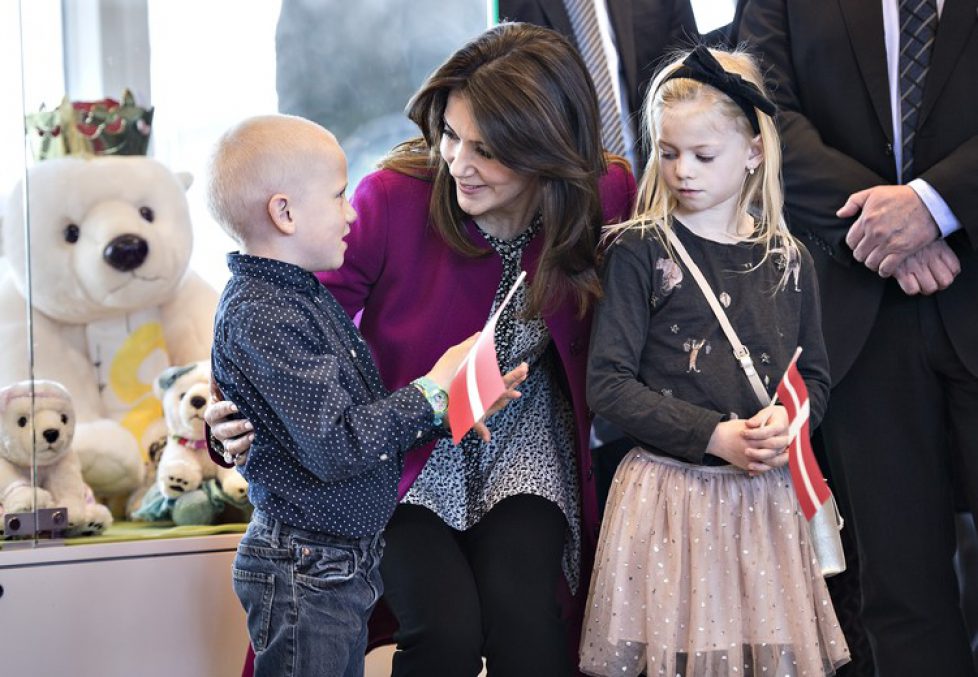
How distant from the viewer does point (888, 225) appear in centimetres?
197

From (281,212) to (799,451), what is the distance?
2.40 feet

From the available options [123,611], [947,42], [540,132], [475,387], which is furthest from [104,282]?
[947,42]

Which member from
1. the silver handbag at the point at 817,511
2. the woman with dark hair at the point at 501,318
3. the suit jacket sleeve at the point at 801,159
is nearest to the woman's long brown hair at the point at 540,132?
the woman with dark hair at the point at 501,318

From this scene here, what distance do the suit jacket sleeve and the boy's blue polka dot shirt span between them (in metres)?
0.86

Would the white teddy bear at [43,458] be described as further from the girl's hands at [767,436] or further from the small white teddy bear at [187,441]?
the girl's hands at [767,436]

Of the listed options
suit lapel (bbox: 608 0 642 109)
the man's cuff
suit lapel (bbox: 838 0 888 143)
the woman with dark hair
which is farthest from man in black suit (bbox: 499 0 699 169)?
the man's cuff

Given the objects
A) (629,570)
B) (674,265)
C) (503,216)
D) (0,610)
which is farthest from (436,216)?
(0,610)

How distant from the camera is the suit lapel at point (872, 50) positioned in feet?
6.79

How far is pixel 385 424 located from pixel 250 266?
0.89 feet

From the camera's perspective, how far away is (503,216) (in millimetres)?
1906

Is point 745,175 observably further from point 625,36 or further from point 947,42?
point 625,36

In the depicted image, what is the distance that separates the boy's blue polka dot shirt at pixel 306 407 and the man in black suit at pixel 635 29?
1081mm

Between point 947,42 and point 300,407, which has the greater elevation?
point 947,42

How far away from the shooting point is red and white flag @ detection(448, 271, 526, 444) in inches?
57.7
